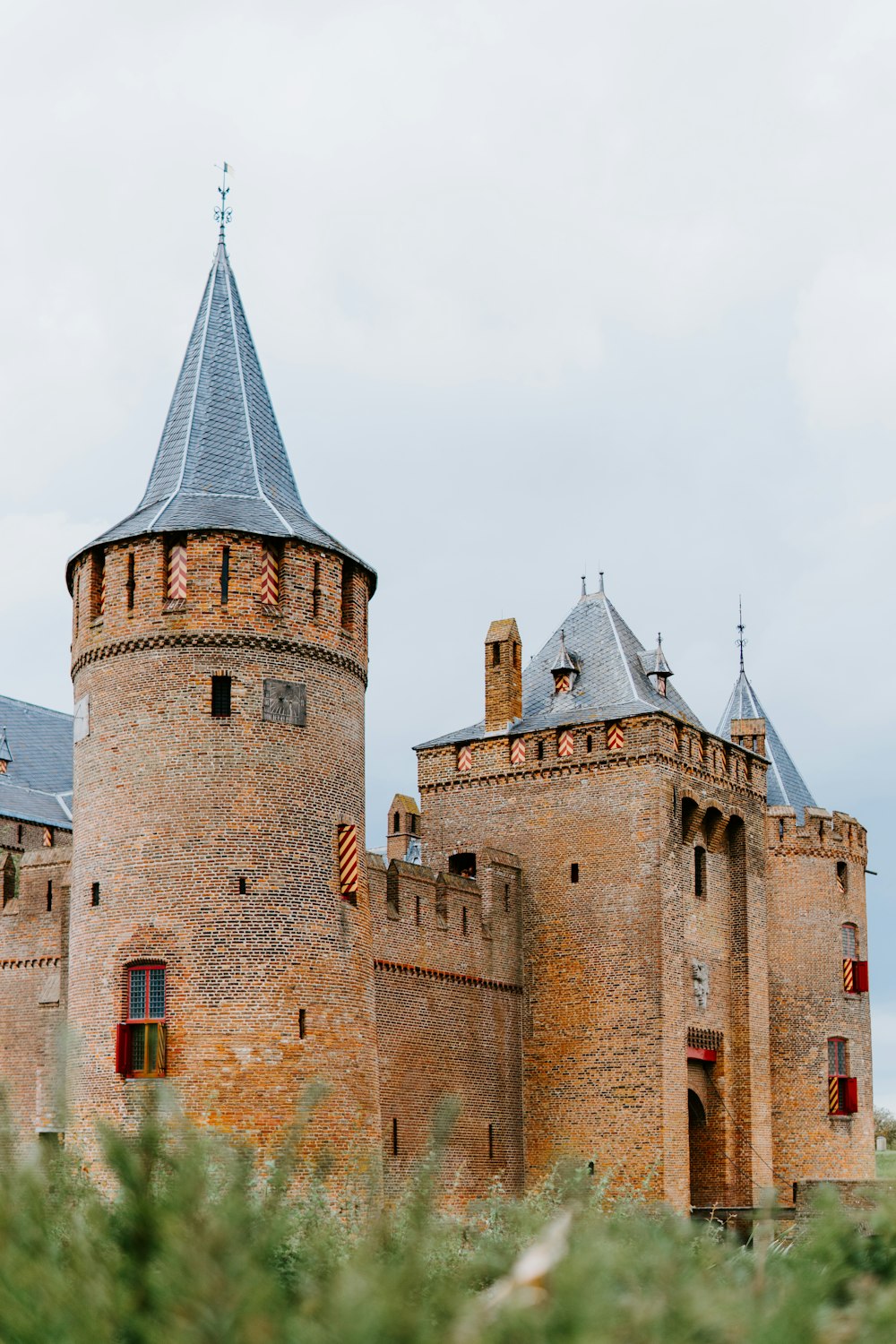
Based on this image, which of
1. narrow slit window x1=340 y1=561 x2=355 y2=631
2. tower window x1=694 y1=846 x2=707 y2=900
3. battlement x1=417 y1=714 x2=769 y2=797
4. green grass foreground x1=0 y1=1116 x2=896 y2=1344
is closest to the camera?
green grass foreground x1=0 y1=1116 x2=896 y2=1344

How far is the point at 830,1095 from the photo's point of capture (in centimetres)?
3319

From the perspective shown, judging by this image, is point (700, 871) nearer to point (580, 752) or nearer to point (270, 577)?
point (580, 752)

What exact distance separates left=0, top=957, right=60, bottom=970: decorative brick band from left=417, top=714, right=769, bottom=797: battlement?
8770 mm

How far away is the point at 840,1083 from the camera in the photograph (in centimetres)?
3350

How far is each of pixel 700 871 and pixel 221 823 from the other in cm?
1226

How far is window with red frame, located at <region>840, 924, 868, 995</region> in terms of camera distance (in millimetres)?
34406

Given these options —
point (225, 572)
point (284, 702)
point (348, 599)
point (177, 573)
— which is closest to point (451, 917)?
point (348, 599)

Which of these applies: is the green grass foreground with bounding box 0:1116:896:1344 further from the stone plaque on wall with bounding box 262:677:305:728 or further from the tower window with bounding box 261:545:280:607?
the tower window with bounding box 261:545:280:607

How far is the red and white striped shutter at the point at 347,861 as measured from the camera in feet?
73.2

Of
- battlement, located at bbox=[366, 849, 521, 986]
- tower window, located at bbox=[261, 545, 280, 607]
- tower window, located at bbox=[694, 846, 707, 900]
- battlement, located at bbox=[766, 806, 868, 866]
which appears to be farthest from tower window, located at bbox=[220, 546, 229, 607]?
battlement, located at bbox=[766, 806, 868, 866]

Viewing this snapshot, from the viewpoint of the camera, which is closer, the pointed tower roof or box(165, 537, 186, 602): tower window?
box(165, 537, 186, 602): tower window

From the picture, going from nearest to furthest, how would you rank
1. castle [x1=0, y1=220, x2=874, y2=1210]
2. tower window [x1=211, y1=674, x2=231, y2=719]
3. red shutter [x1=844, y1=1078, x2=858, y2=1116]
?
castle [x1=0, y1=220, x2=874, y2=1210], tower window [x1=211, y1=674, x2=231, y2=719], red shutter [x1=844, y1=1078, x2=858, y2=1116]

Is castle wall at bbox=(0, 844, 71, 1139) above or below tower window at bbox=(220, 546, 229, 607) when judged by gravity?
below

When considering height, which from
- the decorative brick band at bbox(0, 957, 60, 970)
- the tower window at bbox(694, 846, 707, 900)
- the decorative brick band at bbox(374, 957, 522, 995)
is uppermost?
the tower window at bbox(694, 846, 707, 900)
